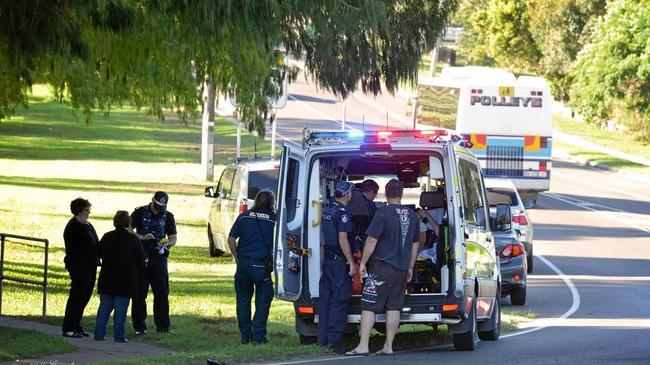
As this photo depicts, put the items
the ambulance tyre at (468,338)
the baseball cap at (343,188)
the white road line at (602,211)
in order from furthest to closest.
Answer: the white road line at (602,211), the ambulance tyre at (468,338), the baseball cap at (343,188)

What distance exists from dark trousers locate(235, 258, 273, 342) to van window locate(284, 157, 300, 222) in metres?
0.76

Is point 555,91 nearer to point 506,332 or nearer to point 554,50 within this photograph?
point 554,50

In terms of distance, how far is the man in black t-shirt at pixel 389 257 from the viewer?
1316cm

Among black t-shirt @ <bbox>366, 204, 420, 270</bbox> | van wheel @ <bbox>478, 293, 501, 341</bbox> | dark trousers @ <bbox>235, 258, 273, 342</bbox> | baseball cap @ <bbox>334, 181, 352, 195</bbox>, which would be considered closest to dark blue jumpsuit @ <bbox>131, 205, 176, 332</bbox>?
dark trousers @ <bbox>235, 258, 273, 342</bbox>

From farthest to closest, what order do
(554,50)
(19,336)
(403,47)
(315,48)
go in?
(554,50) < (403,47) < (315,48) < (19,336)

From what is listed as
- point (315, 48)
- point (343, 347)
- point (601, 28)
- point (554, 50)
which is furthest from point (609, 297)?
point (554, 50)

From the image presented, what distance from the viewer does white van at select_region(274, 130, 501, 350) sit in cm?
1334

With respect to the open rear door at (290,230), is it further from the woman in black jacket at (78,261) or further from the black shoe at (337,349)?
the woman in black jacket at (78,261)

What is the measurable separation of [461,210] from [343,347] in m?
1.94

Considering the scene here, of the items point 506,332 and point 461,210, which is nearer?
point 461,210

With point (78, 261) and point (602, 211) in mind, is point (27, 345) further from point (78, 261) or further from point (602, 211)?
point (602, 211)

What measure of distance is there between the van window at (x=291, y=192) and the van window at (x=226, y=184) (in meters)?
10.9

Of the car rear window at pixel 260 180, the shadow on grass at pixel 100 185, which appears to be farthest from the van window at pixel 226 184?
the shadow on grass at pixel 100 185

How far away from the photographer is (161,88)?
15.3m
